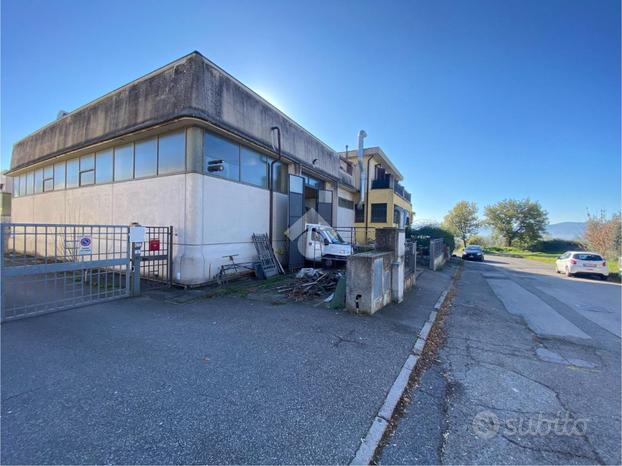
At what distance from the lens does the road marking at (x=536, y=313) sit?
18.4 ft

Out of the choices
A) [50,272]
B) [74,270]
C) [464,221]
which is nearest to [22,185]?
[50,272]

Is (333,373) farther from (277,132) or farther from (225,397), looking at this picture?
(277,132)

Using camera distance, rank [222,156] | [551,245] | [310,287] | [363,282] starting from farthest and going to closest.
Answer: [551,245]
[222,156]
[310,287]
[363,282]

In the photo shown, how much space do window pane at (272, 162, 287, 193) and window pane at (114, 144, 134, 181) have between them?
5.32 m

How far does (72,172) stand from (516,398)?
16.7 meters

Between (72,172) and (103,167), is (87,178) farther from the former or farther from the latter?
(72,172)

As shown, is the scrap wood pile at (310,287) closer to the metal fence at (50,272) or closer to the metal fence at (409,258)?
the metal fence at (409,258)

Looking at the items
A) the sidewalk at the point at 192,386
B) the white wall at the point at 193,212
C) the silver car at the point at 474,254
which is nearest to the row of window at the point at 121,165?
the white wall at the point at 193,212

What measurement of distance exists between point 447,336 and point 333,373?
3.07 meters

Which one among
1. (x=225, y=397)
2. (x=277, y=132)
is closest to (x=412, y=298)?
(x=225, y=397)

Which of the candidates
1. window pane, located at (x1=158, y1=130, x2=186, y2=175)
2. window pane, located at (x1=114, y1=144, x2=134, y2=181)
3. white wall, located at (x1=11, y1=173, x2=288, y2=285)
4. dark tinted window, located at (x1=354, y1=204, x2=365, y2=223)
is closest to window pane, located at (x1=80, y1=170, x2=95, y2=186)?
white wall, located at (x1=11, y1=173, x2=288, y2=285)

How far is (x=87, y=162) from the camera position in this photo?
36.7 feet

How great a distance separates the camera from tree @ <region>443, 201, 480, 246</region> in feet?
181

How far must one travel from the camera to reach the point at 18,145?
601 inches
